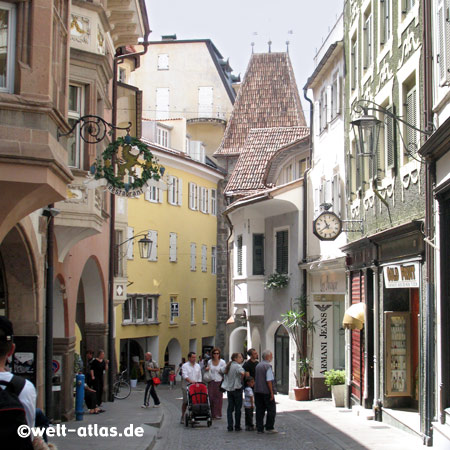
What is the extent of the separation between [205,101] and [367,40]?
38618mm

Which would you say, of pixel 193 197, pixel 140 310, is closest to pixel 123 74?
pixel 140 310

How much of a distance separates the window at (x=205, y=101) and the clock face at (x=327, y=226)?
3706 centimetres

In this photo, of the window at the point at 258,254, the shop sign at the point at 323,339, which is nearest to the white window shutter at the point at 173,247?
the window at the point at 258,254

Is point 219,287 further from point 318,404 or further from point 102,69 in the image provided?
point 102,69

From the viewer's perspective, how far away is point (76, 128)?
1850cm

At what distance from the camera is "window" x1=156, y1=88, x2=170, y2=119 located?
2359 inches

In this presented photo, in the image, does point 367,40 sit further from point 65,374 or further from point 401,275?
point 65,374

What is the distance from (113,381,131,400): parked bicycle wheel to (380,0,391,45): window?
14.4m

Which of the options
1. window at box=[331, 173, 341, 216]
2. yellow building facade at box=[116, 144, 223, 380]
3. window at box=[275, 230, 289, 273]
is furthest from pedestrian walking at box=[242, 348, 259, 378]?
yellow building facade at box=[116, 144, 223, 380]

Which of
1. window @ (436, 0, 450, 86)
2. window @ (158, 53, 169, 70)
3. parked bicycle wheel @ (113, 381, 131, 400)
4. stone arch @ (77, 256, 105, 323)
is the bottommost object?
parked bicycle wheel @ (113, 381, 131, 400)

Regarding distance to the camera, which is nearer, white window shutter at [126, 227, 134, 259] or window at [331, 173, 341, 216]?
window at [331, 173, 341, 216]

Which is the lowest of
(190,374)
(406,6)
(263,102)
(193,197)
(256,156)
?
(190,374)

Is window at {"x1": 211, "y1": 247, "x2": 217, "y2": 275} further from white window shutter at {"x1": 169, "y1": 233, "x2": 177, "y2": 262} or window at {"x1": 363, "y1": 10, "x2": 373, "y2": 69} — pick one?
window at {"x1": 363, "y1": 10, "x2": 373, "y2": 69}

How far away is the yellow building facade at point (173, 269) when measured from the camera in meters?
45.6
